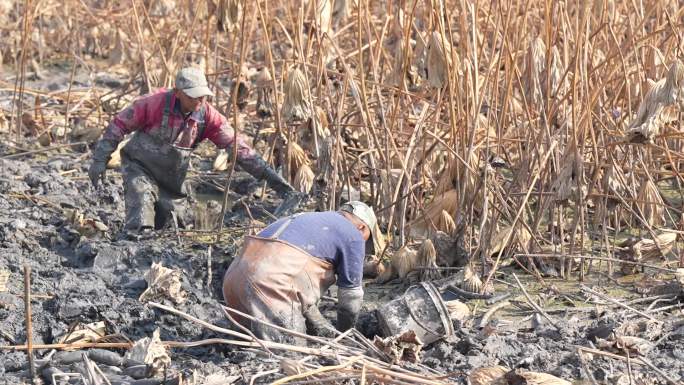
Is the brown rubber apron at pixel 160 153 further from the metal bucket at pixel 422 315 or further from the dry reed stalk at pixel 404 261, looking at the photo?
the metal bucket at pixel 422 315

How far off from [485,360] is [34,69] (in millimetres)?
7815

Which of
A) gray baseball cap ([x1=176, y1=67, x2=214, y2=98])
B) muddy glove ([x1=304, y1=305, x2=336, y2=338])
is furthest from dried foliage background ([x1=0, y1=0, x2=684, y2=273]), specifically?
muddy glove ([x1=304, y1=305, x2=336, y2=338])

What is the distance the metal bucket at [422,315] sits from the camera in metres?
5.28

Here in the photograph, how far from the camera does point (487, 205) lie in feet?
19.9

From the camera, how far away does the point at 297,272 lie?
5305 mm

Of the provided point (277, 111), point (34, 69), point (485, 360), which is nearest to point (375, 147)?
point (277, 111)

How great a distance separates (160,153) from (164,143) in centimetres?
9

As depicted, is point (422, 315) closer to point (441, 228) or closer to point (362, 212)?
point (362, 212)

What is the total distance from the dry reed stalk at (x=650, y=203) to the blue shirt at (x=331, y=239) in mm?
1780

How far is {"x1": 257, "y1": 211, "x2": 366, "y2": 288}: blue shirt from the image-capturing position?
5340 mm

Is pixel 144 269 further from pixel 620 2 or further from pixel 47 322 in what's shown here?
pixel 620 2

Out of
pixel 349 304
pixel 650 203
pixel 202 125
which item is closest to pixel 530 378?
pixel 349 304

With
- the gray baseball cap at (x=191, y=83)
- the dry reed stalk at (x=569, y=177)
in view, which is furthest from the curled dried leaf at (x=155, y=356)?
the dry reed stalk at (x=569, y=177)

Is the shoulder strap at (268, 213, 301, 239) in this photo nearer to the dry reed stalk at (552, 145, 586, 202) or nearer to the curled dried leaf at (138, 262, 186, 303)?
the curled dried leaf at (138, 262, 186, 303)
